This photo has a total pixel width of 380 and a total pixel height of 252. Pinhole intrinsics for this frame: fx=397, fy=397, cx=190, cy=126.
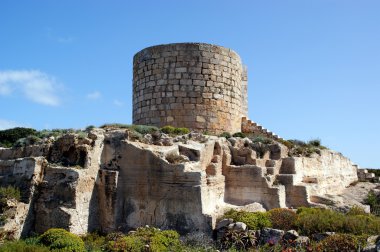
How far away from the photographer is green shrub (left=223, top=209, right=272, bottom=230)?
401 inches

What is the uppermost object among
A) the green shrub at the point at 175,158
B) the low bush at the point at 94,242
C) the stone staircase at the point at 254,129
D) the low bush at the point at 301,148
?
the stone staircase at the point at 254,129

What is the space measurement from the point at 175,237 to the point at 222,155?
435 cm

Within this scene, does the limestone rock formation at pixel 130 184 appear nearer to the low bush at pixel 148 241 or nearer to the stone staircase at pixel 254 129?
the low bush at pixel 148 241

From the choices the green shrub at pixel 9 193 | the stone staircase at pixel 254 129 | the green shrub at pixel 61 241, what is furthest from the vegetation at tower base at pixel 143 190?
the stone staircase at pixel 254 129

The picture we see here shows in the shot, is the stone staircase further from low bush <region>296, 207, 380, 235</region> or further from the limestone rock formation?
low bush <region>296, 207, 380, 235</region>

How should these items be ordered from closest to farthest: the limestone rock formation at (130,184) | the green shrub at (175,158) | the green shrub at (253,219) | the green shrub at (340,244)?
the green shrub at (340,244), the green shrub at (253,219), the limestone rock formation at (130,184), the green shrub at (175,158)

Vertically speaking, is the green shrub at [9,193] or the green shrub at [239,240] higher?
the green shrub at [9,193]

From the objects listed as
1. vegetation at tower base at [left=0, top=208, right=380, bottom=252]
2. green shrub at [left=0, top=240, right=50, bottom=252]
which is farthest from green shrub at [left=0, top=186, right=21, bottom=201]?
green shrub at [left=0, top=240, right=50, bottom=252]

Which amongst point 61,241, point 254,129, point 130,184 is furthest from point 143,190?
point 254,129

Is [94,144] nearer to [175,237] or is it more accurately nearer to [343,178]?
[175,237]

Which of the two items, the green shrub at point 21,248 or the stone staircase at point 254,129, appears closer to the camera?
the green shrub at point 21,248

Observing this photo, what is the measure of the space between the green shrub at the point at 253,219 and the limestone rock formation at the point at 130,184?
2.02ft

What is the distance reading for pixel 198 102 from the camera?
52.1 feet

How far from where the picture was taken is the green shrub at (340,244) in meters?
8.42
